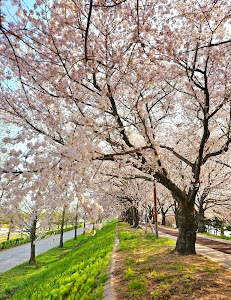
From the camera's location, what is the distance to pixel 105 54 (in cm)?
601

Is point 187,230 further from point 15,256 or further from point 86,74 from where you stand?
point 15,256

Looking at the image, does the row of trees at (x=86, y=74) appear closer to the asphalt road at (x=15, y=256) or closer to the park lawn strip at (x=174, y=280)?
the park lawn strip at (x=174, y=280)

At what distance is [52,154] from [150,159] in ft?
9.26

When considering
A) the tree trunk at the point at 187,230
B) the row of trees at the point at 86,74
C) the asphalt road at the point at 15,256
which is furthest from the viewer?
the asphalt road at the point at 15,256

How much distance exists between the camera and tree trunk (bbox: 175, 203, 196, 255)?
806 cm

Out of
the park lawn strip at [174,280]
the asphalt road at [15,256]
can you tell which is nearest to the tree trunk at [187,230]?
the park lawn strip at [174,280]

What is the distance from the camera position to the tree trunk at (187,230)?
26.5 ft

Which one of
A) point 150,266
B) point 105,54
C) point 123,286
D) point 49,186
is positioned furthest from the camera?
point 150,266

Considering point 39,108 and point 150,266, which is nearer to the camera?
point 39,108

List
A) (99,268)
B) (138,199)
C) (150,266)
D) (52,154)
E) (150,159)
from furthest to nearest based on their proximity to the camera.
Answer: (138,199) < (99,268) < (150,266) < (150,159) < (52,154)

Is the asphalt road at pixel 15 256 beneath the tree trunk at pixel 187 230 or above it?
beneath

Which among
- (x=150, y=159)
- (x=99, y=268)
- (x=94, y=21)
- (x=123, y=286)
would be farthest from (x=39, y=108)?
(x=99, y=268)

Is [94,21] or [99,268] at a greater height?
[94,21]

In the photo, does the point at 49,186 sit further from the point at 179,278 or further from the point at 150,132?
the point at 179,278
